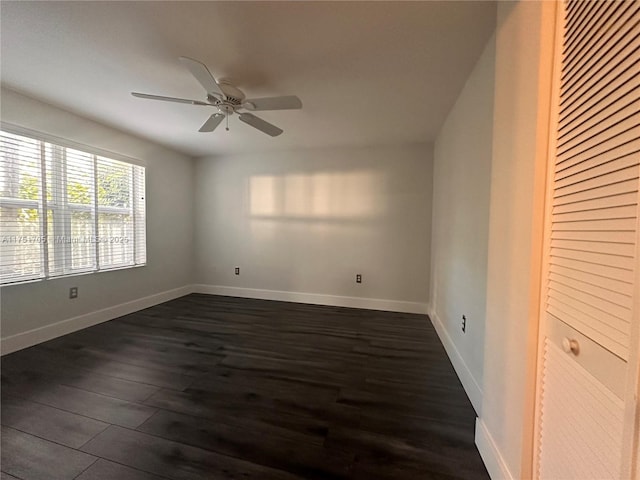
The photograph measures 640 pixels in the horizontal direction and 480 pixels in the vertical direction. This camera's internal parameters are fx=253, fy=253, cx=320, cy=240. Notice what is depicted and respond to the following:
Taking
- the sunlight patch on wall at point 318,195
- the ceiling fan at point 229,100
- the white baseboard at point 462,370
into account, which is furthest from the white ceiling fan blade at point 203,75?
the white baseboard at point 462,370

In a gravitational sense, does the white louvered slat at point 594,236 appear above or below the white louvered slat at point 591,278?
above

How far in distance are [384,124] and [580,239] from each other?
95.6 inches

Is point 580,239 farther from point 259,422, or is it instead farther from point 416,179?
point 416,179

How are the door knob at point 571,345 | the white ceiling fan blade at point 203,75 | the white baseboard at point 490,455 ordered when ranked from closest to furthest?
the door knob at point 571,345, the white baseboard at point 490,455, the white ceiling fan blade at point 203,75

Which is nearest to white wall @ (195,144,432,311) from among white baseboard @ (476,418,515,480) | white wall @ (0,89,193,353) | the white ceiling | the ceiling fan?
white wall @ (0,89,193,353)

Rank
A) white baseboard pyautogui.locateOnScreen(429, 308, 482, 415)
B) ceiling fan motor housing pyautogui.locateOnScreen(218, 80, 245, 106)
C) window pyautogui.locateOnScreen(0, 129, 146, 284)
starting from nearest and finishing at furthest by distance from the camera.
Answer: white baseboard pyautogui.locateOnScreen(429, 308, 482, 415), ceiling fan motor housing pyautogui.locateOnScreen(218, 80, 245, 106), window pyautogui.locateOnScreen(0, 129, 146, 284)

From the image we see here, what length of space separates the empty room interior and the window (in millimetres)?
22

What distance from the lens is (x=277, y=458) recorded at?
1.26 meters

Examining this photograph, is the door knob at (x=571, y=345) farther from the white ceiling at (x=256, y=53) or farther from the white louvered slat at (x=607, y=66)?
the white ceiling at (x=256, y=53)

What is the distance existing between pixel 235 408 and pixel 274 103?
2.12 metres

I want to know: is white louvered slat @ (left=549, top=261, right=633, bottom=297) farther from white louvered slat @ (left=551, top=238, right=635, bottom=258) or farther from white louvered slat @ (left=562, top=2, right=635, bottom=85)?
white louvered slat @ (left=562, top=2, right=635, bottom=85)

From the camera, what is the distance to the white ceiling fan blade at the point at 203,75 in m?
1.47

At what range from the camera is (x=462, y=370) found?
1903mm

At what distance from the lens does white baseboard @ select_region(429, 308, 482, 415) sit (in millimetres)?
1598
